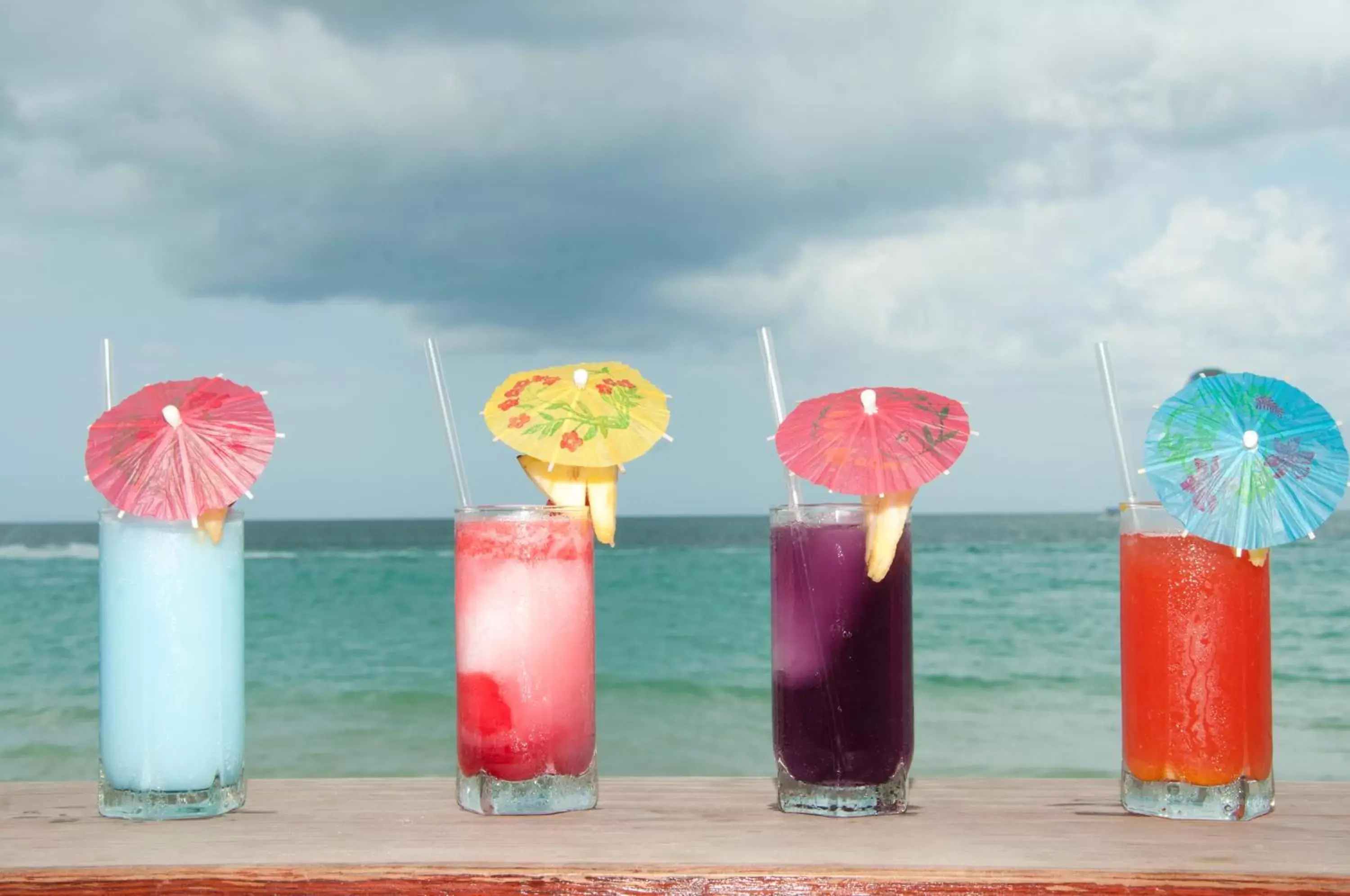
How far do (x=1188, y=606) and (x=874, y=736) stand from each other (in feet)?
1.67

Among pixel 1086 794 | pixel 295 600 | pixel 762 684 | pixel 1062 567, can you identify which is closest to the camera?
pixel 1086 794

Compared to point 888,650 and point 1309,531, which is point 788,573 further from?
point 1309,531

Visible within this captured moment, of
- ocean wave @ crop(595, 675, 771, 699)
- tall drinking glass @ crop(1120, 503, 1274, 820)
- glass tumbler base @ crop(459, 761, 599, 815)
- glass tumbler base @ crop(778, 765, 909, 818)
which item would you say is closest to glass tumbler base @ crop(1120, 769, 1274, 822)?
tall drinking glass @ crop(1120, 503, 1274, 820)

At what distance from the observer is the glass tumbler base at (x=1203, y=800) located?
1802 mm

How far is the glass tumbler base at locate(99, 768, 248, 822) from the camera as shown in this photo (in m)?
1.83

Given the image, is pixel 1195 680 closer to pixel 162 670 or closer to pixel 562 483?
pixel 562 483

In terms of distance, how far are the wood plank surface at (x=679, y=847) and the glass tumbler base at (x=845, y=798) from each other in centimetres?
3

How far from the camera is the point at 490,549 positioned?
6.17 feet

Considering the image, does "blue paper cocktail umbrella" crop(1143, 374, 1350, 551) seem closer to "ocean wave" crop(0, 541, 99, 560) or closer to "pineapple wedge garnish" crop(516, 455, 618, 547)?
"pineapple wedge garnish" crop(516, 455, 618, 547)

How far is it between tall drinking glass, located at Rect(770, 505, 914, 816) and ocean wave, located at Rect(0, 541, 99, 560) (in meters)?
25.1

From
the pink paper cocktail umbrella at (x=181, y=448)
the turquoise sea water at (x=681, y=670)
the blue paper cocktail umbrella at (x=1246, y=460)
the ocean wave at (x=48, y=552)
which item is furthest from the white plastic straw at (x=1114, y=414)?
the ocean wave at (x=48, y=552)

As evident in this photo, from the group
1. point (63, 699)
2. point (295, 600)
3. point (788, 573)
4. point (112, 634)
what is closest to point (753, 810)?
point (788, 573)

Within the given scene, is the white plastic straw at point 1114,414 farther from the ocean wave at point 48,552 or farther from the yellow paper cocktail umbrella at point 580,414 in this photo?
the ocean wave at point 48,552

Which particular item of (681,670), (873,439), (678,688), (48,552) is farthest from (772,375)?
(48,552)
